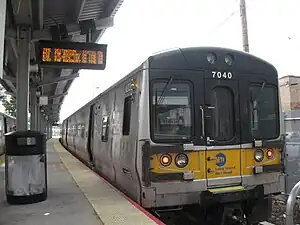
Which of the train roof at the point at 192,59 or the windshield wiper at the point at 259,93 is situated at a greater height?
the train roof at the point at 192,59

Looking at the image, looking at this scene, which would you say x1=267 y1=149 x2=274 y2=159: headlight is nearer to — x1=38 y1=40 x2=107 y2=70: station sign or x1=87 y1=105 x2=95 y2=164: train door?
x1=38 y1=40 x2=107 y2=70: station sign

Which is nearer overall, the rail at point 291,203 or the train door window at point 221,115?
the rail at point 291,203

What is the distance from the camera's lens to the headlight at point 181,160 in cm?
545

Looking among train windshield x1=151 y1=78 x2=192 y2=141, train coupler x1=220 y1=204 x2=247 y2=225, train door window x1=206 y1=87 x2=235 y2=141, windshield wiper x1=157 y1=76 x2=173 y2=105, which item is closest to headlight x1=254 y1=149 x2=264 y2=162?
train door window x1=206 y1=87 x2=235 y2=141

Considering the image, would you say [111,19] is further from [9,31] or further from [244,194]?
[244,194]

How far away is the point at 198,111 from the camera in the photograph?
571 cm

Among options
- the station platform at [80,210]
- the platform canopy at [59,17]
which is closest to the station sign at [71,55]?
the platform canopy at [59,17]

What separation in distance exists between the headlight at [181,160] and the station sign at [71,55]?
5.27 meters

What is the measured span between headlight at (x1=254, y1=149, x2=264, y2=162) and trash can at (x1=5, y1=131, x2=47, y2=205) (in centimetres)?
377

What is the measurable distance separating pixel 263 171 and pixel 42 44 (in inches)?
259

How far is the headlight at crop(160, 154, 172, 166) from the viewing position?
538 centimetres

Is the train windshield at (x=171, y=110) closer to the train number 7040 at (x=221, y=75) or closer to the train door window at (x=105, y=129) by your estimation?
the train number 7040 at (x=221, y=75)

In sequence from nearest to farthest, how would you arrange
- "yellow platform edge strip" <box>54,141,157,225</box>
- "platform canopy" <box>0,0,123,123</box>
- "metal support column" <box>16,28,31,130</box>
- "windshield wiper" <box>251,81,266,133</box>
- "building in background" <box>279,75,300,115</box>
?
"yellow platform edge strip" <box>54,141,157,225</box> < "windshield wiper" <box>251,81,266,133</box> < "platform canopy" <box>0,0,123,123</box> < "metal support column" <box>16,28,31,130</box> < "building in background" <box>279,75,300,115</box>

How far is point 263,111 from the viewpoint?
634cm
